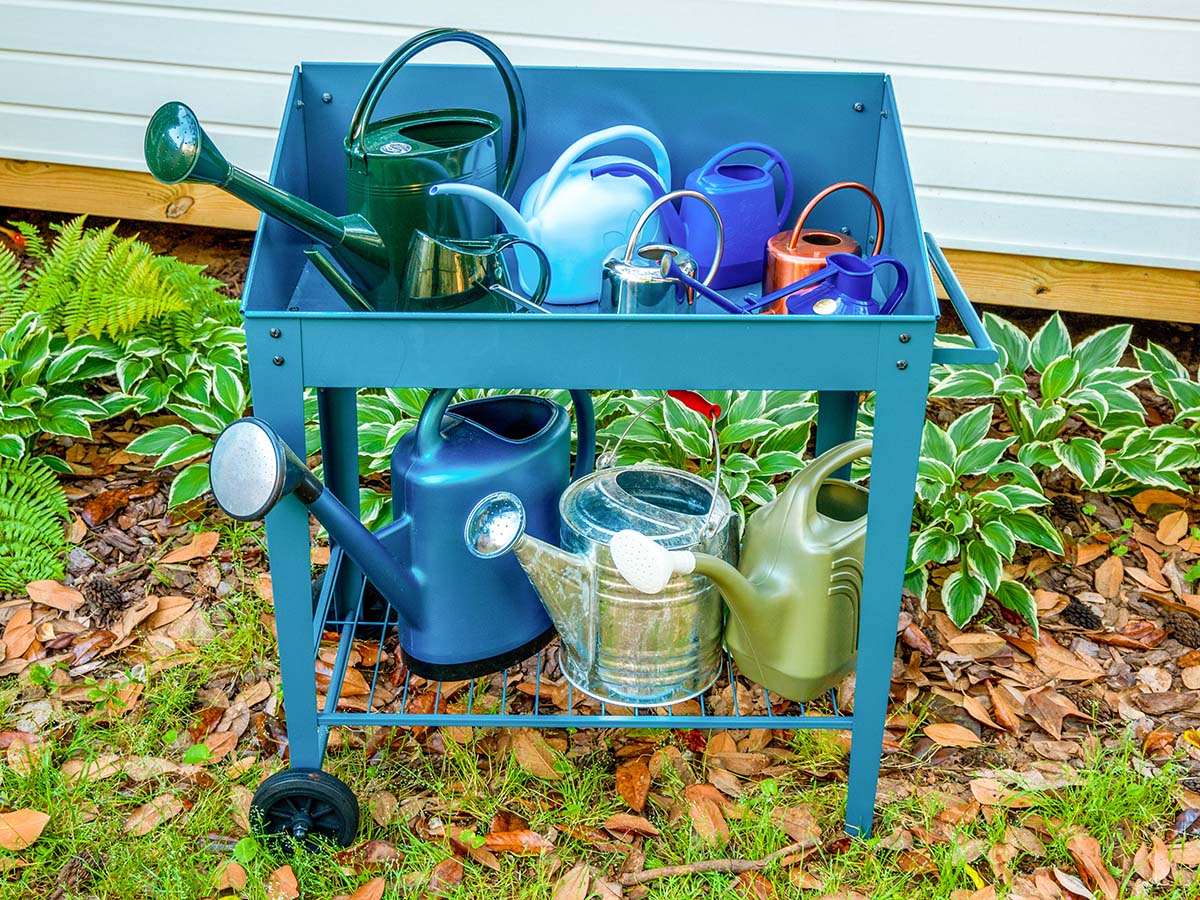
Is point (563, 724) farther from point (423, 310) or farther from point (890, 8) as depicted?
point (890, 8)

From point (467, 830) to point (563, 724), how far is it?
26 cm

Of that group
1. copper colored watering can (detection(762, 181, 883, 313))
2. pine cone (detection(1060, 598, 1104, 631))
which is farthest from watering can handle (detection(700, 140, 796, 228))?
pine cone (detection(1060, 598, 1104, 631))

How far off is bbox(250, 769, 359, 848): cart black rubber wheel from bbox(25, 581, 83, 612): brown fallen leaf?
716 millimetres

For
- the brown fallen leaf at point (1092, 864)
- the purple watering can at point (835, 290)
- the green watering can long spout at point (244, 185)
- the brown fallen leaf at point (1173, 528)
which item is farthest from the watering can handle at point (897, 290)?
the brown fallen leaf at point (1173, 528)

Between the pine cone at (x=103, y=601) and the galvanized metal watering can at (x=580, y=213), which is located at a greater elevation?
the galvanized metal watering can at (x=580, y=213)

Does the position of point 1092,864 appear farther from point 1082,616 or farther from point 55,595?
point 55,595

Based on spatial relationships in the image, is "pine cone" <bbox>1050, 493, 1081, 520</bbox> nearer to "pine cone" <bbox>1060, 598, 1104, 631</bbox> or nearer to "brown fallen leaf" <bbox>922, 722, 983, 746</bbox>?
"pine cone" <bbox>1060, 598, 1104, 631</bbox>

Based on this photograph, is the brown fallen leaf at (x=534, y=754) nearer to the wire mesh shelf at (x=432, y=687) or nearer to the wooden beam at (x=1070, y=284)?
the wire mesh shelf at (x=432, y=687)

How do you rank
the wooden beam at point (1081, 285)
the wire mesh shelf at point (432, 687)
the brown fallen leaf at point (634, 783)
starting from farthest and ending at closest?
the wooden beam at point (1081, 285)
the wire mesh shelf at point (432, 687)
the brown fallen leaf at point (634, 783)

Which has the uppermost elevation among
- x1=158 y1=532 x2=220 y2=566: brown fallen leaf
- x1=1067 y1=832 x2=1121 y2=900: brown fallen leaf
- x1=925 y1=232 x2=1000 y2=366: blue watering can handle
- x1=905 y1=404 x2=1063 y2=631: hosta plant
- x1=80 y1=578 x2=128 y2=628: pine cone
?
x1=925 y1=232 x2=1000 y2=366: blue watering can handle

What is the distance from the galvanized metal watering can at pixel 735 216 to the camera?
1.79 metres

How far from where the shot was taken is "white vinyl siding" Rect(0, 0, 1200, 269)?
269 centimetres

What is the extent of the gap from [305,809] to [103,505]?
104 cm

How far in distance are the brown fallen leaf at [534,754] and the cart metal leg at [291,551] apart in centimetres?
35
